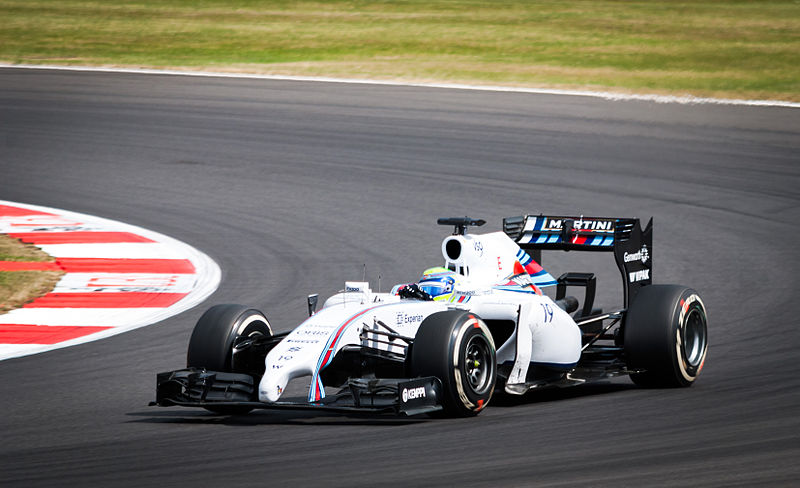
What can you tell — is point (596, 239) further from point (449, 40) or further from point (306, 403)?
point (449, 40)

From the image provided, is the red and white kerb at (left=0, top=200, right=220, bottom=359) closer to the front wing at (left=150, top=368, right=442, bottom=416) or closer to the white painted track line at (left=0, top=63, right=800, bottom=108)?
the front wing at (left=150, top=368, right=442, bottom=416)

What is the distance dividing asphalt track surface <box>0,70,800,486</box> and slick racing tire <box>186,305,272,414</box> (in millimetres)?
321

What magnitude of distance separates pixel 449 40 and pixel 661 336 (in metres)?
21.6

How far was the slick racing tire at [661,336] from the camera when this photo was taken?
8.56 meters

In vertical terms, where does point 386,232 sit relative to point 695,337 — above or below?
above

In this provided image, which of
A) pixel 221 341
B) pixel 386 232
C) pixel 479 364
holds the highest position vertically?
pixel 386 232

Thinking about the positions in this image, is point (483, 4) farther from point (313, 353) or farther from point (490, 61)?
point (313, 353)

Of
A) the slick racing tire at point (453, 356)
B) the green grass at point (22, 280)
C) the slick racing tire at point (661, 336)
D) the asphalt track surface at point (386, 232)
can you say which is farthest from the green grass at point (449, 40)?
the slick racing tire at point (453, 356)

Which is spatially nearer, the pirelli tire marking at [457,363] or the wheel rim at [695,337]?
the pirelli tire marking at [457,363]

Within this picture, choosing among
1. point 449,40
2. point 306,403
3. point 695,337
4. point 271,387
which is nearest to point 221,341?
point 271,387

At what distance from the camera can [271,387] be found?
7496mm

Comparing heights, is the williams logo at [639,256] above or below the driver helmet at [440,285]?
above

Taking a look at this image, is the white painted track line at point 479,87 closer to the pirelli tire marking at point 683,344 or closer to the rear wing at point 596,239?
the rear wing at point 596,239

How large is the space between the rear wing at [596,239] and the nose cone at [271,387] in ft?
9.12
